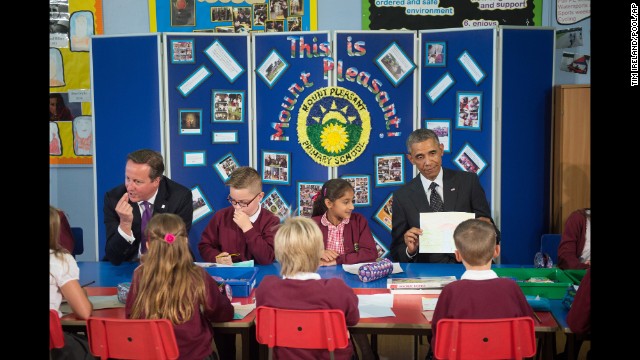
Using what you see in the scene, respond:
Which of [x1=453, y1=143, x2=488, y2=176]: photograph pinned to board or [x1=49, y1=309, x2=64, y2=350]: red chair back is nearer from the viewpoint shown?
[x1=49, y1=309, x2=64, y2=350]: red chair back

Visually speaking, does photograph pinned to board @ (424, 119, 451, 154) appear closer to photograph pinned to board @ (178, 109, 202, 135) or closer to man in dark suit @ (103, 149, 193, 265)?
photograph pinned to board @ (178, 109, 202, 135)

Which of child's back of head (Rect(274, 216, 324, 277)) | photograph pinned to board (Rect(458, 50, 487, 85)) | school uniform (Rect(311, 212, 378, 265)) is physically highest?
photograph pinned to board (Rect(458, 50, 487, 85))

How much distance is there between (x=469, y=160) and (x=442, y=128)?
36cm

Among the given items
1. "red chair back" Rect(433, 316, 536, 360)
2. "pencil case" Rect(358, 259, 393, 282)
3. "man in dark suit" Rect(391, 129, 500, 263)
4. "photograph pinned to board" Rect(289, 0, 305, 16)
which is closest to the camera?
"red chair back" Rect(433, 316, 536, 360)

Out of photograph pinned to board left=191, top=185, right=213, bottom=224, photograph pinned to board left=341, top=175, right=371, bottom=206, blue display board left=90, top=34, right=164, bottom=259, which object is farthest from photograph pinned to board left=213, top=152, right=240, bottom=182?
photograph pinned to board left=341, top=175, right=371, bottom=206

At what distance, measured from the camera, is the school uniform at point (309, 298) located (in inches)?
110

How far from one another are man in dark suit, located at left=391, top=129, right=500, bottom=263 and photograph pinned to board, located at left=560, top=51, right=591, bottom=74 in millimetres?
2615

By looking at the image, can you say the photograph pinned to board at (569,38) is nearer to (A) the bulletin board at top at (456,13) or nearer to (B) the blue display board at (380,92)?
(A) the bulletin board at top at (456,13)

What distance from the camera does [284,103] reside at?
5.90 m

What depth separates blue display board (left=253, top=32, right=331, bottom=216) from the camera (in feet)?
19.2

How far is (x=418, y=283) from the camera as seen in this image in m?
3.36

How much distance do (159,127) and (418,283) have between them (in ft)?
10.9

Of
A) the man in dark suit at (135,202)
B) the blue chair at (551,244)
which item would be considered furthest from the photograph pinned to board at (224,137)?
the blue chair at (551,244)

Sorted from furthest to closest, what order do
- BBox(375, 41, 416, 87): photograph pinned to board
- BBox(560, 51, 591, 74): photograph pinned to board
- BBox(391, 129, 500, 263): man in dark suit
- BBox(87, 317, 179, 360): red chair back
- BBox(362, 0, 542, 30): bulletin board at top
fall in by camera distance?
1. BBox(362, 0, 542, 30): bulletin board at top
2. BBox(560, 51, 591, 74): photograph pinned to board
3. BBox(375, 41, 416, 87): photograph pinned to board
4. BBox(391, 129, 500, 263): man in dark suit
5. BBox(87, 317, 179, 360): red chair back
